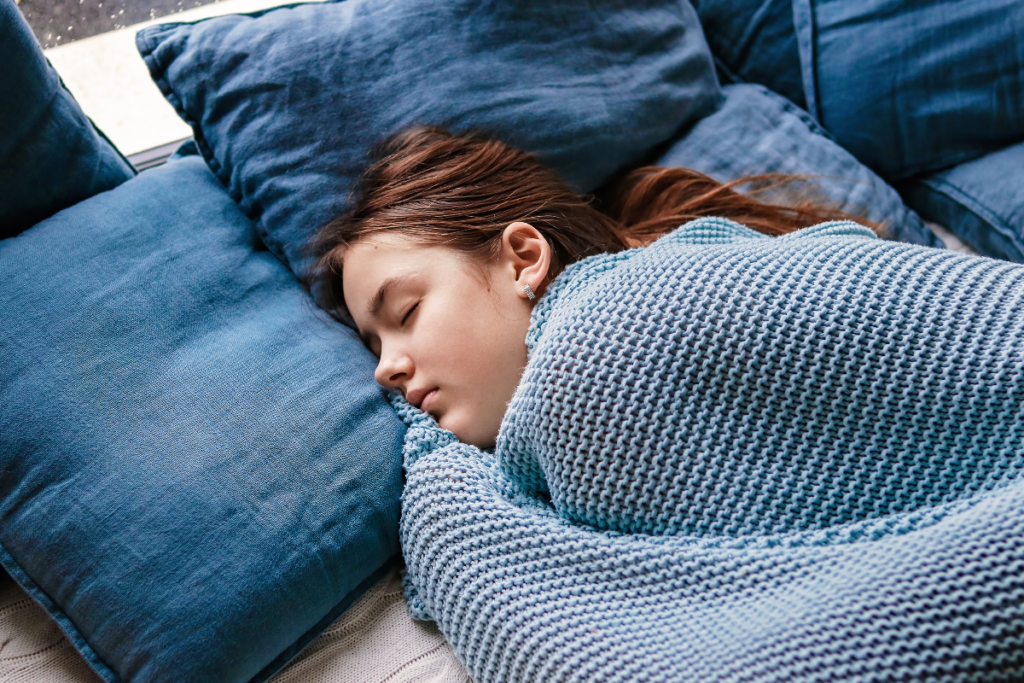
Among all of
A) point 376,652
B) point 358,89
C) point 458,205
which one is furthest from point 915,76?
point 376,652

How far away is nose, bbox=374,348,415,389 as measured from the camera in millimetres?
914

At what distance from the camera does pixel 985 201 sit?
3.89ft

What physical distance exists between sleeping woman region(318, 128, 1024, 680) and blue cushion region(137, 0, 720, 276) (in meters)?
0.28

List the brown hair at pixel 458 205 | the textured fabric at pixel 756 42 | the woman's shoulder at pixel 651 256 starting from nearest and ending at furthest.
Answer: the woman's shoulder at pixel 651 256, the brown hair at pixel 458 205, the textured fabric at pixel 756 42

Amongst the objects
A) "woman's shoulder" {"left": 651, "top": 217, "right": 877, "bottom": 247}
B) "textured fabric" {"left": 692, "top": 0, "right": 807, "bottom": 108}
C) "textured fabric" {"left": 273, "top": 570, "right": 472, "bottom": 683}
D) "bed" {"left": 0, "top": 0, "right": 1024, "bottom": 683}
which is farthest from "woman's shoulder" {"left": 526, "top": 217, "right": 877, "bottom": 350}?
"textured fabric" {"left": 692, "top": 0, "right": 807, "bottom": 108}

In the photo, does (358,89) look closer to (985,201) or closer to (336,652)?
(336,652)

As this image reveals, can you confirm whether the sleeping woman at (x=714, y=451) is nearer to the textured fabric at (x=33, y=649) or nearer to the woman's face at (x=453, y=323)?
the woman's face at (x=453, y=323)

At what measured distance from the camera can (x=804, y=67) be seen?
1339 millimetres

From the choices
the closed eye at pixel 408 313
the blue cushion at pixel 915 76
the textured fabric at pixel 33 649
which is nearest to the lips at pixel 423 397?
the closed eye at pixel 408 313

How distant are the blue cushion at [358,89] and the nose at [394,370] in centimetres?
22

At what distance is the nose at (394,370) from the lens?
3.00 ft

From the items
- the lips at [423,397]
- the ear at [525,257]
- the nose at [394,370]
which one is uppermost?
the ear at [525,257]

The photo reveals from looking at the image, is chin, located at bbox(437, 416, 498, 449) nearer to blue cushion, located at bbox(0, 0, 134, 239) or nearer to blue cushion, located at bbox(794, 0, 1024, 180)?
blue cushion, located at bbox(0, 0, 134, 239)

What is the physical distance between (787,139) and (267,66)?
0.93 m
